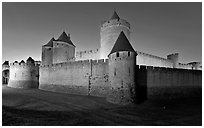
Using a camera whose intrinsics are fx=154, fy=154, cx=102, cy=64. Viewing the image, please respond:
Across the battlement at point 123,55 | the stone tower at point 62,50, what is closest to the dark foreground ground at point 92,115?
the battlement at point 123,55

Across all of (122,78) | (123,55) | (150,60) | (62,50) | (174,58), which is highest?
(62,50)

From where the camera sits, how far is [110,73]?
1384cm

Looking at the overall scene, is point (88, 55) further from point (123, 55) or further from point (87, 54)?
point (123, 55)

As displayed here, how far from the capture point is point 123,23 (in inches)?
863

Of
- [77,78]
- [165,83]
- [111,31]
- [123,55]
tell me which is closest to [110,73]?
[123,55]

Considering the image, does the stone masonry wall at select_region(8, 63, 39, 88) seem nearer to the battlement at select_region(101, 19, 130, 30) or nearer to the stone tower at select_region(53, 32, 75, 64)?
the stone tower at select_region(53, 32, 75, 64)

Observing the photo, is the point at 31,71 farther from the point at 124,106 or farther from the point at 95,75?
the point at 124,106

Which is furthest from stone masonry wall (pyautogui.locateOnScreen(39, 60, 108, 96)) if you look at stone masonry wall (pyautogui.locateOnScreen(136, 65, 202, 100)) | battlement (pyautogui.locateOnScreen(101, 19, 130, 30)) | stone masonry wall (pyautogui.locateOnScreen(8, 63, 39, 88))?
battlement (pyautogui.locateOnScreen(101, 19, 130, 30))

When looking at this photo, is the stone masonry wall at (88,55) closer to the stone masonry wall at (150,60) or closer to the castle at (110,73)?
the castle at (110,73)

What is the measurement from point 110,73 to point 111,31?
983cm

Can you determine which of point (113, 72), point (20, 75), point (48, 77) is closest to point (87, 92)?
point (113, 72)

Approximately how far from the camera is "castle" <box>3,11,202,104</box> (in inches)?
516

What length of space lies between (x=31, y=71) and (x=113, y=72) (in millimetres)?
16387

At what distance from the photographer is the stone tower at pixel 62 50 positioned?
25594 millimetres
